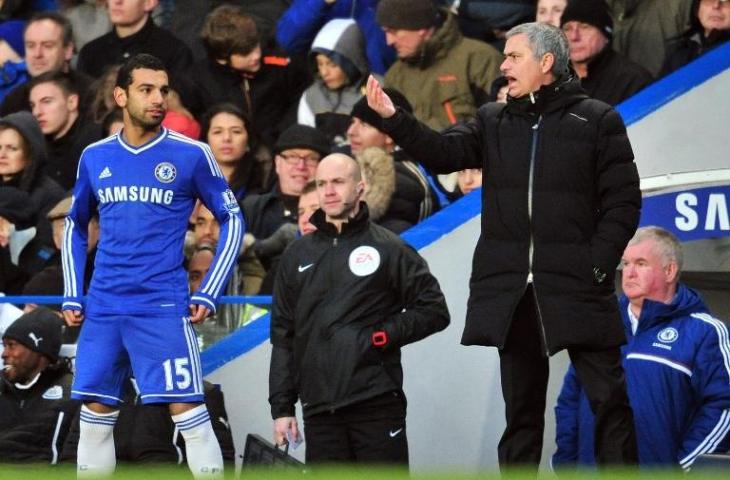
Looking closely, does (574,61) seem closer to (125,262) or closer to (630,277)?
(630,277)

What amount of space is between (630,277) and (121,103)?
8.82 ft

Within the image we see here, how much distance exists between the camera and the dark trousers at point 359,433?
9320 millimetres

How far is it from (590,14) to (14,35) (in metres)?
5.60

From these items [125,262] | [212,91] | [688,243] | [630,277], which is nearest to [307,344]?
[125,262]

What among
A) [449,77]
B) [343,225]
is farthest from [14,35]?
[343,225]

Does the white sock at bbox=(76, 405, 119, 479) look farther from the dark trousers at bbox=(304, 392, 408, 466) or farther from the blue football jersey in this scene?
the dark trousers at bbox=(304, 392, 408, 466)

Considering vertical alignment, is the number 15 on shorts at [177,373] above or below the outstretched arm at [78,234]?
below

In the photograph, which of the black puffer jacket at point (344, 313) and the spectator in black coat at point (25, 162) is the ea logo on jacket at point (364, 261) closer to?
the black puffer jacket at point (344, 313)

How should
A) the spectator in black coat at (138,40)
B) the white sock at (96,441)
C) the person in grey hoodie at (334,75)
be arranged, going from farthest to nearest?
1. the spectator in black coat at (138,40)
2. the person in grey hoodie at (334,75)
3. the white sock at (96,441)

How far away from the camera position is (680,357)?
9516mm

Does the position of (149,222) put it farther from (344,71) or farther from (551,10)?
(344,71)

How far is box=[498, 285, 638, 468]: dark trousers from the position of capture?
8.29 meters

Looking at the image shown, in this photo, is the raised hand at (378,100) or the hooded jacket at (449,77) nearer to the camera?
the raised hand at (378,100)

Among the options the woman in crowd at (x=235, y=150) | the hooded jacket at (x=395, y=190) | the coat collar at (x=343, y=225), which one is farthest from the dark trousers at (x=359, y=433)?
the woman in crowd at (x=235, y=150)
